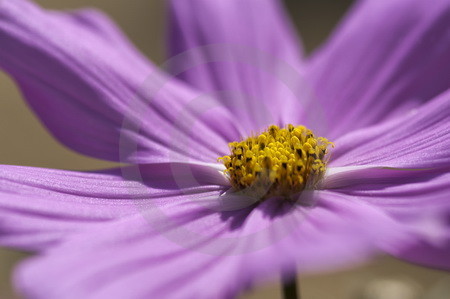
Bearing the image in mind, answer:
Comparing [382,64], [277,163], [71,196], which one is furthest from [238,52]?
[71,196]

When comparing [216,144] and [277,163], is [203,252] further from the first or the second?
[216,144]

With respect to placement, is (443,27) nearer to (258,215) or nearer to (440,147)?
(440,147)

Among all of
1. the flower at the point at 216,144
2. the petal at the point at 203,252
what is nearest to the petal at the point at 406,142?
the flower at the point at 216,144

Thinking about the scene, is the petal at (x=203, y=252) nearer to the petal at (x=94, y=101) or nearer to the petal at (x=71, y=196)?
the petal at (x=71, y=196)

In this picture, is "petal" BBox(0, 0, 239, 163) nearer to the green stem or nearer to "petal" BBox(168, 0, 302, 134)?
"petal" BBox(168, 0, 302, 134)

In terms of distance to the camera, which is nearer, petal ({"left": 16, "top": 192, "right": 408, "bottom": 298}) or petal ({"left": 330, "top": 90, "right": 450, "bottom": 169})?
petal ({"left": 16, "top": 192, "right": 408, "bottom": 298})

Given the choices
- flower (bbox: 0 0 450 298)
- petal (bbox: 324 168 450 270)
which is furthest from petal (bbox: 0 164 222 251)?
petal (bbox: 324 168 450 270)

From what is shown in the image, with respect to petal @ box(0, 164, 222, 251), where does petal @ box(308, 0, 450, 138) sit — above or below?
above
